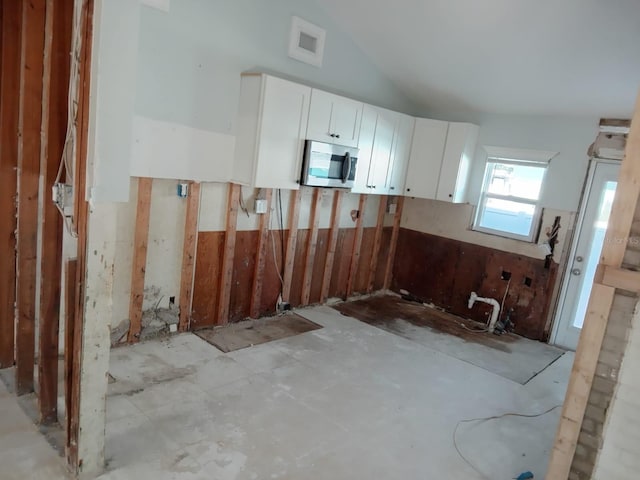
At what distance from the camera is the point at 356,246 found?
5547 mm

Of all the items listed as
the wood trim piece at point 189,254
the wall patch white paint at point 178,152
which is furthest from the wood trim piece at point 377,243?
the wood trim piece at point 189,254

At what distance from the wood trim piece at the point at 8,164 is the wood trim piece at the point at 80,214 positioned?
1.04m

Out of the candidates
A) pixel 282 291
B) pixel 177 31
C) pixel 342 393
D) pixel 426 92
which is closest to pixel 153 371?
pixel 342 393

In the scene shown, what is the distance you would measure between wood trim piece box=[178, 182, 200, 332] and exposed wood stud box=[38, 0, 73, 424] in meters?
1.34

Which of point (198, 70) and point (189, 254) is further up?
point (198, 70)

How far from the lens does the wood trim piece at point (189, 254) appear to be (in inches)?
146

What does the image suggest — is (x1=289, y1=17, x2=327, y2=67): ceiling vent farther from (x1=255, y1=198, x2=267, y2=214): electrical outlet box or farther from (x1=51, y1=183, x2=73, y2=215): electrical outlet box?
(x1=51, y1=183, x2=73, y2=215): electrical outlet box

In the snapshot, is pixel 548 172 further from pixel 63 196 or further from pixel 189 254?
pixel 63 196

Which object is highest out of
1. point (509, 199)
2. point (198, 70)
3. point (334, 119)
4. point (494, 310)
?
point (198, 70)

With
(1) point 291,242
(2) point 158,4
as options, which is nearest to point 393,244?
(1) point 291,242

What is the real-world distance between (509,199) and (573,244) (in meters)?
0.83

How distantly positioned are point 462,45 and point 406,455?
11.2ft

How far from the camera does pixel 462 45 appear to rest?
4.00 meters

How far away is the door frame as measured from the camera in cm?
456
